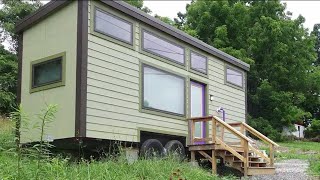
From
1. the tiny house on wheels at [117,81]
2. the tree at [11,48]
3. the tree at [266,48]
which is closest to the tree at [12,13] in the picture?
the tree at [11,48]

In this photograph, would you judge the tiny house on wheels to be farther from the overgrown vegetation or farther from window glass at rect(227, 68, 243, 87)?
window glass at rect(227, 68, 243, 87)

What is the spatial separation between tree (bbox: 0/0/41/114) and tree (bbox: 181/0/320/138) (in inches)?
389

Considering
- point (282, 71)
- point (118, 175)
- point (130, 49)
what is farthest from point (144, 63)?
point (282, 71)

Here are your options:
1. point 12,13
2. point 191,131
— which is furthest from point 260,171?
point 12,13

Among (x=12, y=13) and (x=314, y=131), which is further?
(x=314, y=131)

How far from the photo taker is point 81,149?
8.56 metres

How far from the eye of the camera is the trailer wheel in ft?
A: 31.4

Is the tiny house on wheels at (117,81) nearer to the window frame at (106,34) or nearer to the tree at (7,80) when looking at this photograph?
the window frame at (106,34)

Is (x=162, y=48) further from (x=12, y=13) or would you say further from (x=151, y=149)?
(x=12, y=13)

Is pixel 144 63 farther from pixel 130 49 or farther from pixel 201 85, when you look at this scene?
pixel 201 85

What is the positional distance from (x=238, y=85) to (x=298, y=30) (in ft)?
54.9

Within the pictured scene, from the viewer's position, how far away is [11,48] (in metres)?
20.3

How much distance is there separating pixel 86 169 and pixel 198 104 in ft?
17.1

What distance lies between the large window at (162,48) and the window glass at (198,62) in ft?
1.55
